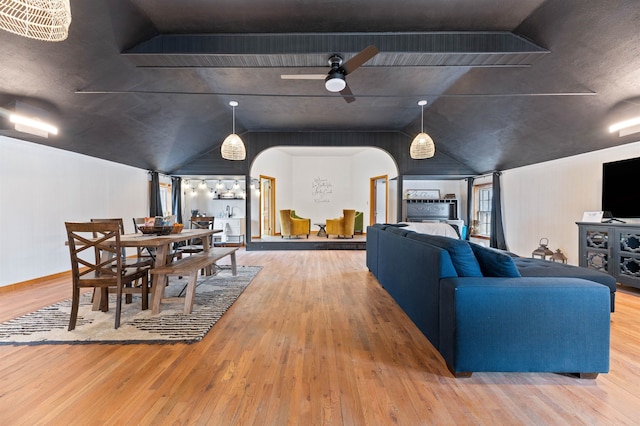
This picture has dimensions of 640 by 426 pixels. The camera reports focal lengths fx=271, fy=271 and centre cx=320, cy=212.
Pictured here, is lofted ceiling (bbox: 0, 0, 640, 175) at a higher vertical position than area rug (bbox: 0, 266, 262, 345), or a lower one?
higher

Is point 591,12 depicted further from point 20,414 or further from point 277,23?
point 20,414

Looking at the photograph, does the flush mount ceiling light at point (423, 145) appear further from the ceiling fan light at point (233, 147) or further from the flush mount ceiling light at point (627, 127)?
the ceiling fan light at point (233, 147)

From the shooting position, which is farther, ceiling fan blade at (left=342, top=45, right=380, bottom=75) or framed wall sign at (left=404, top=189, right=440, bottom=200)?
framed wall sign at (left=404, top=189, right=440, bottom=200)

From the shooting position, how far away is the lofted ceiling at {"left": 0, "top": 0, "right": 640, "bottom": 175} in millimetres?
2584

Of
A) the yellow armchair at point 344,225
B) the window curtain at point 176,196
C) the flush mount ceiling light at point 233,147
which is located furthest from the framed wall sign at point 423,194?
the window curtain at point 176,196

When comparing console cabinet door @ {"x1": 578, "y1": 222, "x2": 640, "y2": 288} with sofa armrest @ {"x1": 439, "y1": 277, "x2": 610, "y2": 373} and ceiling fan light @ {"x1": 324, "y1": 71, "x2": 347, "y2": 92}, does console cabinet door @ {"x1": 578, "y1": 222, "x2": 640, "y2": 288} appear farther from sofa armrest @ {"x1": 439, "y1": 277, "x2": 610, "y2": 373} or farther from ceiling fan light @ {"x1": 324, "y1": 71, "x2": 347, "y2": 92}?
ceiling fan light @ {"x1": 324, "y1": 71, "x2": 347, "y2": 92}

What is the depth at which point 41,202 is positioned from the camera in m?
4.08

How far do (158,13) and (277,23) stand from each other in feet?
3.79

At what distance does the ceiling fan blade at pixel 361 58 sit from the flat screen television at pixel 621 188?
3.93m

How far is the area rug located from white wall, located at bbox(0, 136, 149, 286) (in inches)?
56.0

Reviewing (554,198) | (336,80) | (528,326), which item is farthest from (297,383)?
(554,198)

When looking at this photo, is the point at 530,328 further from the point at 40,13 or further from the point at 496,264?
the point at 40,13

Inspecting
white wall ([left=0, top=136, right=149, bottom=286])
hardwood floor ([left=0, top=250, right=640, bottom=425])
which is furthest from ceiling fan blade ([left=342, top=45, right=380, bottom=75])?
white wall ([left=0, top=136, right=149, bottom=286])

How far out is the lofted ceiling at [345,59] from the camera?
2584mm
